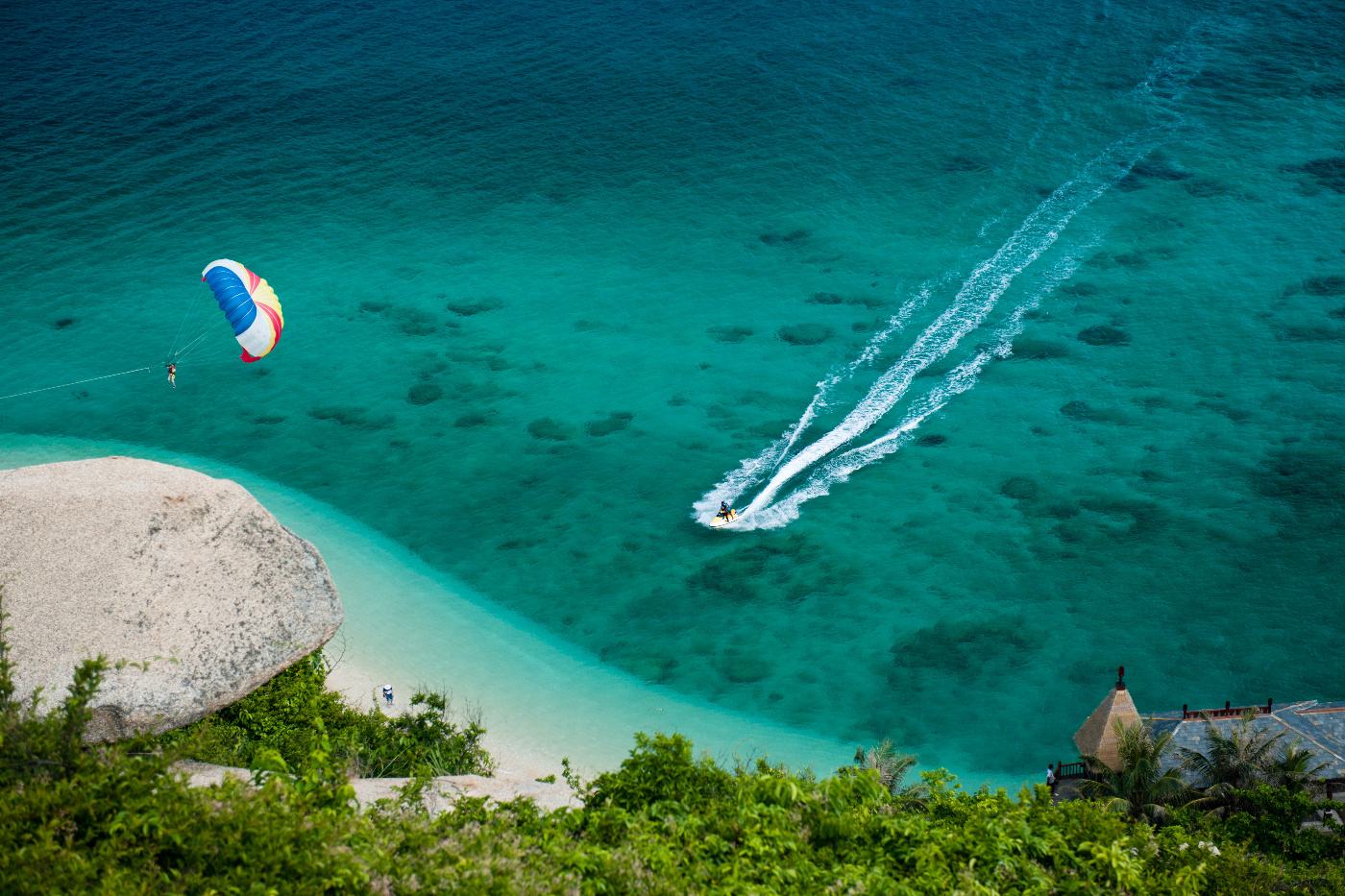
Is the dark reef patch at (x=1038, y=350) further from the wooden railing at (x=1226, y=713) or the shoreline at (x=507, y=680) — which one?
the shoreline at (x=507, y=680)

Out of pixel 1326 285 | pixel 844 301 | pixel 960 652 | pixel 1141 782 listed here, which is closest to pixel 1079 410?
pixel 844 301

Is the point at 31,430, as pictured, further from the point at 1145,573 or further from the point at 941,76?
the point at 941,76

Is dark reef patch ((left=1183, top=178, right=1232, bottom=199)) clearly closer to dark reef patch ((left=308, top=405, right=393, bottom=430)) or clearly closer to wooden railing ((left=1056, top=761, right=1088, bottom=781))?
wooden railing ((left=1056, top=761, right=1088, bottom=781))

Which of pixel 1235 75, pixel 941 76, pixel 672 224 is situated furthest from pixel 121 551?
pixel 1235 75

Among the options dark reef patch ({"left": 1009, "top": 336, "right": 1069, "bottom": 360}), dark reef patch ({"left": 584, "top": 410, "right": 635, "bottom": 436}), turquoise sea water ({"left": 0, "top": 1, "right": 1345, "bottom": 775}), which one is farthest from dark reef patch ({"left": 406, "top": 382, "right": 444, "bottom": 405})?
dark reef patch ({"left": 1009, "top": 336, "right": 1069, "bottom": 360})

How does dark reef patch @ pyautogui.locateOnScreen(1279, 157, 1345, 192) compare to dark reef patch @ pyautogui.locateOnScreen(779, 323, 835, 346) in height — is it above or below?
above

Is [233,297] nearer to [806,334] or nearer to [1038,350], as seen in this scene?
[806,334]

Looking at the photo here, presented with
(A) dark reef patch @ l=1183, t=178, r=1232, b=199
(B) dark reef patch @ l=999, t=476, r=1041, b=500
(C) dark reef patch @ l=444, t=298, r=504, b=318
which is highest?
(A) dark reef patch @ l=1183, t=178, r=1232, b=199
